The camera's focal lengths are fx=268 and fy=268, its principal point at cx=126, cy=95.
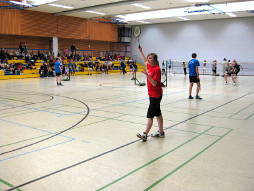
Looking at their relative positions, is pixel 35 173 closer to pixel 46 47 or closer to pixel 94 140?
pixel 94 140

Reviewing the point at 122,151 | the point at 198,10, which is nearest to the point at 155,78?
the point at 122,151

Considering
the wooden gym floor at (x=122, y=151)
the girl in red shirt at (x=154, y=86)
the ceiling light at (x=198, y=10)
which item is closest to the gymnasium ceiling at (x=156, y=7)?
the ceiling light at (x=198, y=10)

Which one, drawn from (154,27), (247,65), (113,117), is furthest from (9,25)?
Result: (247,65)

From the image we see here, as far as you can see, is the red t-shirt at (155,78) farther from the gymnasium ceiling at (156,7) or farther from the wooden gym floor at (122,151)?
the gymnasium ceiling at (156,7)

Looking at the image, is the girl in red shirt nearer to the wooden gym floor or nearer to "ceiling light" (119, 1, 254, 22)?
the wooden gym floor

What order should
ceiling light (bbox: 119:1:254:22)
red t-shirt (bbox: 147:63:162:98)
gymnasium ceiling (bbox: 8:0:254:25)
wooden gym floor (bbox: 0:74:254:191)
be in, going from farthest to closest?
ceiling light (bbox: 119:1:254:22), gymnasium ceiling (bbox: 8:0:254:25), red t-shirt (bbox: 147:63:162:98), wooden gym floor (bbox: 0:74:254:191)

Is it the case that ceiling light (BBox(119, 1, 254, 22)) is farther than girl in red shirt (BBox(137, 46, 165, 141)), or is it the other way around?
ceiling light (BBox(119, 1, 254, 22))

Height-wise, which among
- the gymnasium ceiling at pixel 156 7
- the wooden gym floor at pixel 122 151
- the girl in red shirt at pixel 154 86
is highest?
the gymnasium ceiling at pixel 156 7

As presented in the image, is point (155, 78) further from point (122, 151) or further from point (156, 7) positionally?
point (156, 7)

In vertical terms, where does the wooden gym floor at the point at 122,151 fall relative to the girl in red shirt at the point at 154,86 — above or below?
below

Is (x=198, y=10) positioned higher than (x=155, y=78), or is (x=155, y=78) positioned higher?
(x=198, y=10)

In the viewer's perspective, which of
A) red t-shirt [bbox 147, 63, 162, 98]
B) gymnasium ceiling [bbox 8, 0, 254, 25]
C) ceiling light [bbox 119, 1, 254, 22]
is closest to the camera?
red t-shirt [bbox 147, 63, 162, 98]

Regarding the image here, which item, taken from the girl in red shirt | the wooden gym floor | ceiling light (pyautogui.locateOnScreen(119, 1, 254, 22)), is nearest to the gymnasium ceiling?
ceiling light (pyautogui.locateOnScreen(119, 1, 254, 22))

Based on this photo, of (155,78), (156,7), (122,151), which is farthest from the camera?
(156,7)
